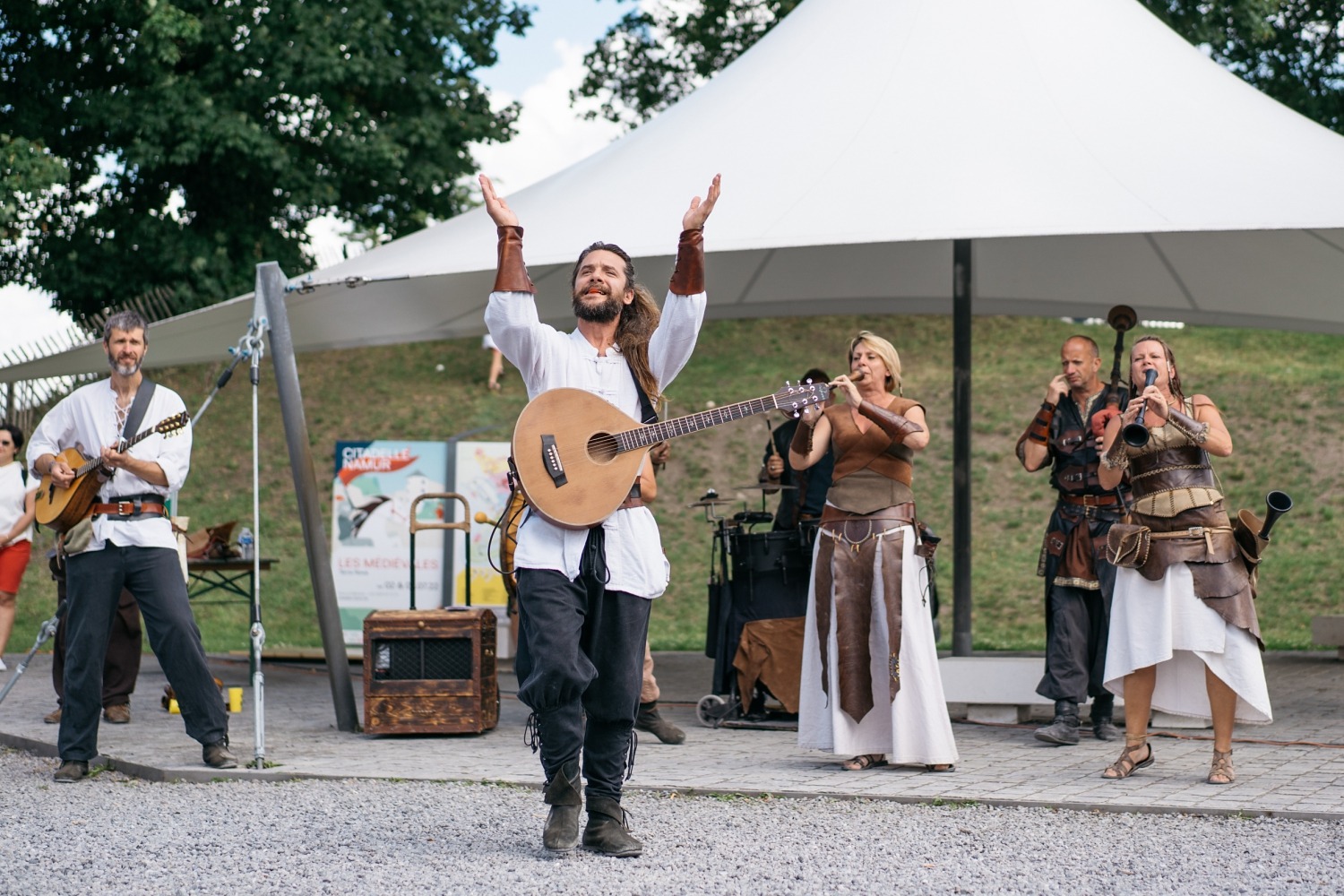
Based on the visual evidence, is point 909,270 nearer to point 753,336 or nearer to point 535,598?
point 535,598

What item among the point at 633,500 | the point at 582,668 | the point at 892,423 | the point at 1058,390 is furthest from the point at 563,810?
the point at 1058,390

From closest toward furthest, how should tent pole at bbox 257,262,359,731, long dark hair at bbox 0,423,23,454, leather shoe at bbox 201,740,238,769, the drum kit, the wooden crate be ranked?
leather shoe at bbox 201,740,238,769 < the wooden crate < tent pole at bbox 257,262,359,731 < the drum kit < long dark hair at bbox 0,423,23,454

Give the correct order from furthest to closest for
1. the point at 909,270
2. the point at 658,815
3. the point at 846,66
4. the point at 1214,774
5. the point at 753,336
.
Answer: the point at 753,336
the point at 909,270
the point at 846,66
the point at 1214,774
the point at 658,815

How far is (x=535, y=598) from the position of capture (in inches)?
157

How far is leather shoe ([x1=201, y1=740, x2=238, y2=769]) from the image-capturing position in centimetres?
569

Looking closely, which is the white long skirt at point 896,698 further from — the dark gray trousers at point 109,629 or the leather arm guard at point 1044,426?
the dark gray trousers at point 109,629

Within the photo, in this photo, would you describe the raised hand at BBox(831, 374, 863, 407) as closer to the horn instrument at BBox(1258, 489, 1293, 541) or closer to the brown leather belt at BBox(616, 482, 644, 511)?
the brown leather belt at BBox(616, 482, 644, 511)

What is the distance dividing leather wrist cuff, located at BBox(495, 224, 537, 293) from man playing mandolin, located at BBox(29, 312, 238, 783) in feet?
6.99

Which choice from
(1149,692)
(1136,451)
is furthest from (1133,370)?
(1149,692)

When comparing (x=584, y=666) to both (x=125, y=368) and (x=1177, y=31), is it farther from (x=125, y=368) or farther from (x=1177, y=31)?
(x=1177, y=31)

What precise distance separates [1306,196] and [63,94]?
17606mm

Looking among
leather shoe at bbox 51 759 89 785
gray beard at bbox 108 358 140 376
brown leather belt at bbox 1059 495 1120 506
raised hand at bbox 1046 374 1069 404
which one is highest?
raised hand at bbox 1046 374 1069 404

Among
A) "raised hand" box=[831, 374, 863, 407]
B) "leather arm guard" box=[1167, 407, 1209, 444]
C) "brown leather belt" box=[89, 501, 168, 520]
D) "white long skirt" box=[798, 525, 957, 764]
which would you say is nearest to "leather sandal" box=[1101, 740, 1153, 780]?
"white long skirt" box=[798, 525, 957, 764]

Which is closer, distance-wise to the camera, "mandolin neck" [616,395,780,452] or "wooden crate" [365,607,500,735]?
"mandolin neck" [616,395,780,452]
